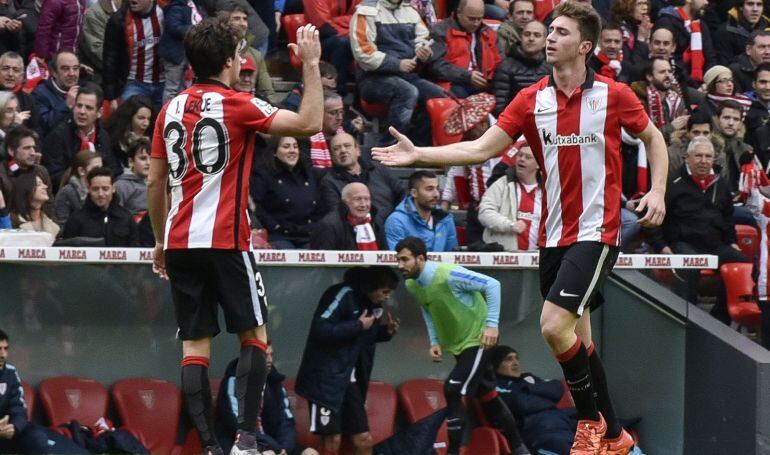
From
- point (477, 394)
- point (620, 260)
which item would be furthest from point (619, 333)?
point (477, 394)

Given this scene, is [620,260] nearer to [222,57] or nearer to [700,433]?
[700,433]

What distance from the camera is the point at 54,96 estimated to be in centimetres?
1277

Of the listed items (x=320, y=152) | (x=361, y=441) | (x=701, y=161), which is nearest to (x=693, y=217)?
(x=701, y=161)

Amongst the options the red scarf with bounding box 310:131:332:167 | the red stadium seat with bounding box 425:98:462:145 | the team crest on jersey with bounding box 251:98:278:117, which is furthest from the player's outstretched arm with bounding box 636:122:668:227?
the red stadium seat with bounding box 425:98:462:145

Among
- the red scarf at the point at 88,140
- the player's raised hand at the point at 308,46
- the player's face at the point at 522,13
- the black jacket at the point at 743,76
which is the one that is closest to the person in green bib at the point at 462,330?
the red scarf at the point at 88,140

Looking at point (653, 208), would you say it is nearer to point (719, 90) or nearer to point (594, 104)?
point (594, 104)

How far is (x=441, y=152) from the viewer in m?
7.47

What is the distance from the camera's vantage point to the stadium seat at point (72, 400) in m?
10.5

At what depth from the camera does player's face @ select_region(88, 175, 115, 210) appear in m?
10.8

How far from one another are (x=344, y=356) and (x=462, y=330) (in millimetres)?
893

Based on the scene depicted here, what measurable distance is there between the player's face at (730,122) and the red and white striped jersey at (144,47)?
517 centimetres

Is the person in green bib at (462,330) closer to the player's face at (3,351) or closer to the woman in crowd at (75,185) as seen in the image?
the woman in crowd at (75,185)

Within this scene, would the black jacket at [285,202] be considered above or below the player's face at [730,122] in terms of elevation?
below

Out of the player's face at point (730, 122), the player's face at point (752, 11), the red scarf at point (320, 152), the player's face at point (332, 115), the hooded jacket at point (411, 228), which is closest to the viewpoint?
the hooded jacket at point (411, 228)
